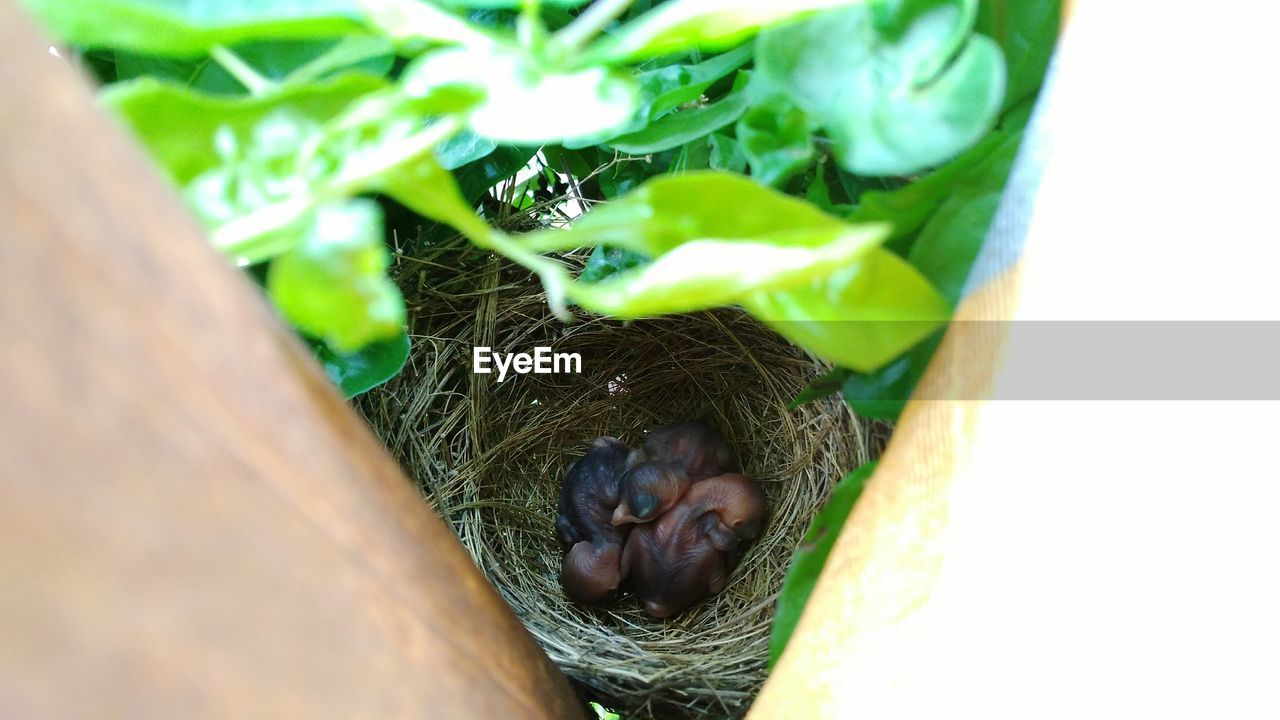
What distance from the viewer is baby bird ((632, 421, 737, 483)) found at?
0.92 metres

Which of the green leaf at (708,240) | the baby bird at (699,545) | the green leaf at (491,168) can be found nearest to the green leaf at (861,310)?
the green leaf at (708,240)

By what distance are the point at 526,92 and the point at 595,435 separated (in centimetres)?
79

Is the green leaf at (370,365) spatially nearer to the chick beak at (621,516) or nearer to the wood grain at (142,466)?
the wood grain at (142,466)

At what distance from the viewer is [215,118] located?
268 mm

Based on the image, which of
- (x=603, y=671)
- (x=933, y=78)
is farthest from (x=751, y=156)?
(x=603, y=671)

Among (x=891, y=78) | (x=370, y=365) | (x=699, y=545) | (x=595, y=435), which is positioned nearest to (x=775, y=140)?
(x=891, y=78)

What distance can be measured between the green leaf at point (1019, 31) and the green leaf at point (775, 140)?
9cm

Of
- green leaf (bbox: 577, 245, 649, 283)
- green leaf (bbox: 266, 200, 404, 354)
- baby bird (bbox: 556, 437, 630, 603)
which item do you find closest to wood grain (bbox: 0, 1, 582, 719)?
green leaf (bbox: 266, 200, 404, 354)

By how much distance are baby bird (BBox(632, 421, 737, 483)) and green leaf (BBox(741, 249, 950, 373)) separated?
0.62m

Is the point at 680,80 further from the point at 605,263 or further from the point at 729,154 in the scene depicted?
the point at 605,263

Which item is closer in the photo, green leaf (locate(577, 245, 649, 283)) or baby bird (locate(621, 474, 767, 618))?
green leaf (locate(577, 245, 649, 283))

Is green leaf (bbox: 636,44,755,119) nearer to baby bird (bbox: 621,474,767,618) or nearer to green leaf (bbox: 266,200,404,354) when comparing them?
green leaf (bbox: 266,200,404,354)

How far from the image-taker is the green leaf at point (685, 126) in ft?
1.29

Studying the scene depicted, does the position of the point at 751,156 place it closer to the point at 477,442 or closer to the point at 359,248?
the point at 359,248
